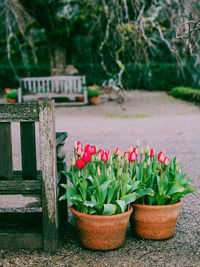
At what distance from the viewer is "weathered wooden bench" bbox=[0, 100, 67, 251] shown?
260cm

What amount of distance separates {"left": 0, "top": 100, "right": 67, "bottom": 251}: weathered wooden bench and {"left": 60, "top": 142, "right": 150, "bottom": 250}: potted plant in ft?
0.56

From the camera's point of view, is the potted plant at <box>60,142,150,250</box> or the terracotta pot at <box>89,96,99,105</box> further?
the terracotta pot at <box>89,96,99,105</box>

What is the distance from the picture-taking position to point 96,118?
420 inches

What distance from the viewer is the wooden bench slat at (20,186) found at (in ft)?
8.69

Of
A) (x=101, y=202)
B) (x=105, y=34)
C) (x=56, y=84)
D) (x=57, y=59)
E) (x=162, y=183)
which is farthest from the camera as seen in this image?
(x=57, y=59)

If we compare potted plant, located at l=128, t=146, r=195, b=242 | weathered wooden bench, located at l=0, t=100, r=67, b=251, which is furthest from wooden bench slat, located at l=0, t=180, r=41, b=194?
potted plant, located at l=128, t=146, r=195, b=242

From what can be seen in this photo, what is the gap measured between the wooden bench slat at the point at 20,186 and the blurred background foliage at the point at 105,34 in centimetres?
496

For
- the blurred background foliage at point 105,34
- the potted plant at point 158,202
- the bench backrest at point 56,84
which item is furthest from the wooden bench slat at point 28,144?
the bench backrest at point 56,84

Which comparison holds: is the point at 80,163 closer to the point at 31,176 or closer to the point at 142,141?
the point at 31,176

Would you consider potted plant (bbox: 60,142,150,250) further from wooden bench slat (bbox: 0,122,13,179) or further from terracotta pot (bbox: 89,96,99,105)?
terracotta pot (bbox: 89,96,99,105)

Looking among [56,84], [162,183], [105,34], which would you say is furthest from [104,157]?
[56,84]

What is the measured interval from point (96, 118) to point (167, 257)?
8.14 meters

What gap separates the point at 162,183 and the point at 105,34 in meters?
8.76

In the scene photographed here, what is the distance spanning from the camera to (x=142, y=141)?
7262 millimetres
